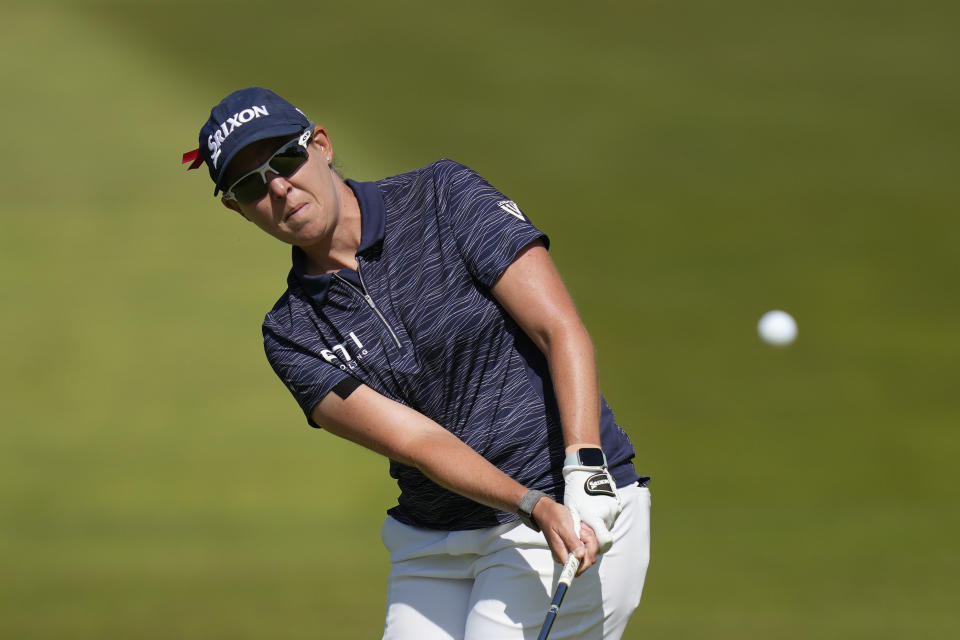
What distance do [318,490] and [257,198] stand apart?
225cm

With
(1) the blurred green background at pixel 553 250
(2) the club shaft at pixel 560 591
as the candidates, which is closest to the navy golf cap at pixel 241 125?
(2) the club shaft at pixel 560 591

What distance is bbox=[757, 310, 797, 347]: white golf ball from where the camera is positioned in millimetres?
3914

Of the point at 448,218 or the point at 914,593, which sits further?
the point at 914,593

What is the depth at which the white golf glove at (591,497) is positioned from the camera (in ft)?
4.81

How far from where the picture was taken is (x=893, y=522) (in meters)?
3.73

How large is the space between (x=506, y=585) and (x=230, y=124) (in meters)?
0.76

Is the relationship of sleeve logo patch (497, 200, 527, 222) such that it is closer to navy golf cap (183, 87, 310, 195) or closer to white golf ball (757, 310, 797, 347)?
→ navy golf cap (183, 87, 310, 195)

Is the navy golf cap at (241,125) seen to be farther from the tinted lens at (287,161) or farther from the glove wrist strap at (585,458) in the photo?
the glove wrist strap at (585,458)

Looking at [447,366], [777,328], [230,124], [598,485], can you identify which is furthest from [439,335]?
[777,328]

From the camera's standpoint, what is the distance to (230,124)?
1.67 m

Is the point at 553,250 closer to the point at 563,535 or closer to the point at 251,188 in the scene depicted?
the point at 251,188

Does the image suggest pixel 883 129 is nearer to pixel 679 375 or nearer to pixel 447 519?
pixel 679 375

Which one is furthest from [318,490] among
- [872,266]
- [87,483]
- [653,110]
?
[872,266]

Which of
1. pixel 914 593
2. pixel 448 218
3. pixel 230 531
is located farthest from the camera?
pixel 230 531
